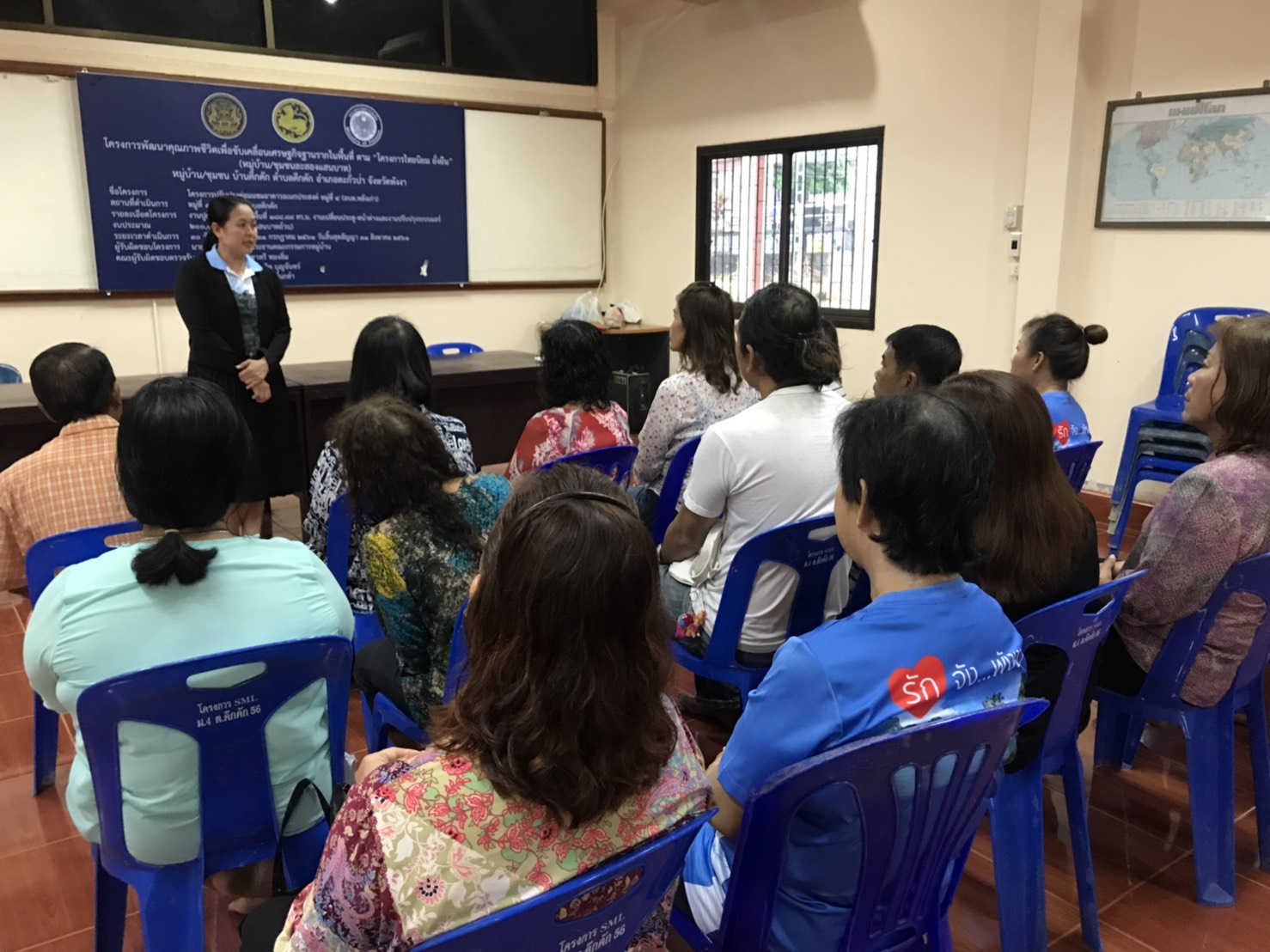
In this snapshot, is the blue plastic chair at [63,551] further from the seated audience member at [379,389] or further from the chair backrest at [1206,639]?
the chair backrest at [1206,639]

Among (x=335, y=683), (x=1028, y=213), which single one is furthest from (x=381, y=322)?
(x=1028, y=213)

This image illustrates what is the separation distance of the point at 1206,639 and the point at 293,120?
5.41m

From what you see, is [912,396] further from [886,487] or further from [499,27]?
[499,27]

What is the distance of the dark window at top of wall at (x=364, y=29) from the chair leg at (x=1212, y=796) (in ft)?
18.6

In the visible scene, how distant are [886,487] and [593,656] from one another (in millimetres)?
485

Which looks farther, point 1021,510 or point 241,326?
point 241,326

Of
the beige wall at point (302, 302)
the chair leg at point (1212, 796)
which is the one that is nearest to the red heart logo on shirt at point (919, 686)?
the chair leg at point (1212, 796)

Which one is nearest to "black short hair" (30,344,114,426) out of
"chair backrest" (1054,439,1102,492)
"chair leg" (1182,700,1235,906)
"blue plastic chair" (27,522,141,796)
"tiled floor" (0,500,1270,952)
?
"blue plastic chair" (27,522,141,796)

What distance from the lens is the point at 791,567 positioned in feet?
6.47

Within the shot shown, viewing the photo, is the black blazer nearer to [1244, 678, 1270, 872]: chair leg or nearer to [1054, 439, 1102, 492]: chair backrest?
[1054, 439, 1102, 492]: chair backrest

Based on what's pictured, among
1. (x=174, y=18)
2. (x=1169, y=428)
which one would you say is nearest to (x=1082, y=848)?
(x=1169, y=428)

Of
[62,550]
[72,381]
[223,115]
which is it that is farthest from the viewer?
[223,115]

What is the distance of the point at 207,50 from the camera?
17.1ft

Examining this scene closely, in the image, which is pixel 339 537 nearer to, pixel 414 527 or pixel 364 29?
pixel 414 527
